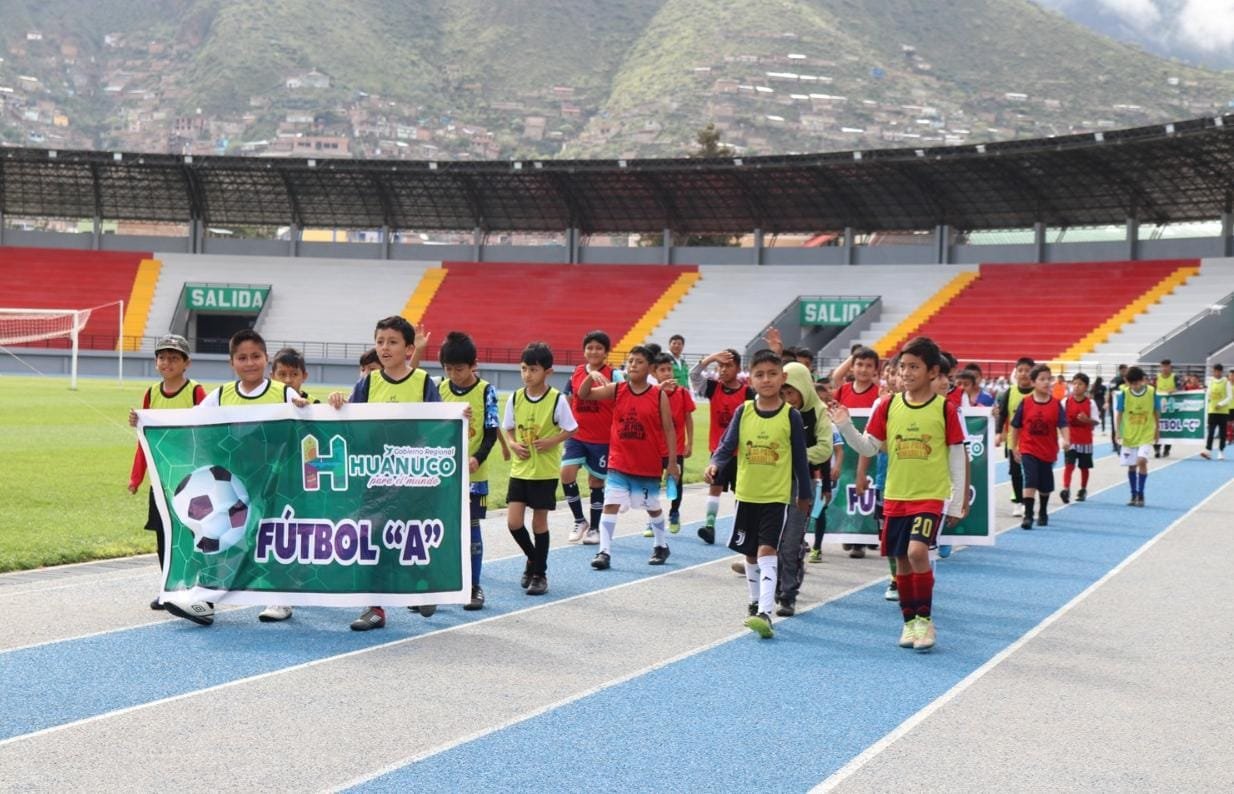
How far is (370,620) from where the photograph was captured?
8.52 m

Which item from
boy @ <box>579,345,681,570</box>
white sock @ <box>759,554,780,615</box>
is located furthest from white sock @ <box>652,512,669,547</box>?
white sock @ <box>759,554,780,615</box>

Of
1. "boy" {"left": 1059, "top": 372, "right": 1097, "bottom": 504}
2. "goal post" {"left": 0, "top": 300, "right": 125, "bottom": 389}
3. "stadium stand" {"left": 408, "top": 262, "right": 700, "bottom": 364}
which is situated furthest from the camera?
"stadium stand" {"left": 408, "top": 262, "right": 700, "bottom": 364}

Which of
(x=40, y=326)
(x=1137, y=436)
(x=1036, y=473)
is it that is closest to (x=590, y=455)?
(x=1036, y=473)

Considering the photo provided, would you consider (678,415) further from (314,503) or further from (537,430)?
(314,503)

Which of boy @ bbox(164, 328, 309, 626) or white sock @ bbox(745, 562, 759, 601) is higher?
boy @ bbox(164, 328, 309, 626)

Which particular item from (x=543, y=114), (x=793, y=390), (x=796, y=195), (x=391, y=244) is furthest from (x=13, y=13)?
(x=793, y=390)

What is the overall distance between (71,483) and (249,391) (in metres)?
9.14

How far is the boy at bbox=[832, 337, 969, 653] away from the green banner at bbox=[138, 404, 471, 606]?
2655 millimetres

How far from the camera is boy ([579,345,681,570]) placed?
11.7m

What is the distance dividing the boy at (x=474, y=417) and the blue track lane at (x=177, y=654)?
0.46 meters

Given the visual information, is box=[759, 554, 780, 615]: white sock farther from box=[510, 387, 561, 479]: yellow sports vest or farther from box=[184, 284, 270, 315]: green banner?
box=[184, 284, 270, 315]: green banner

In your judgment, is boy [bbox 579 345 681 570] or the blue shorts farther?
the blue shorts

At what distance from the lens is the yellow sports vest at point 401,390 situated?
29.0ft

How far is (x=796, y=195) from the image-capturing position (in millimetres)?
58312
